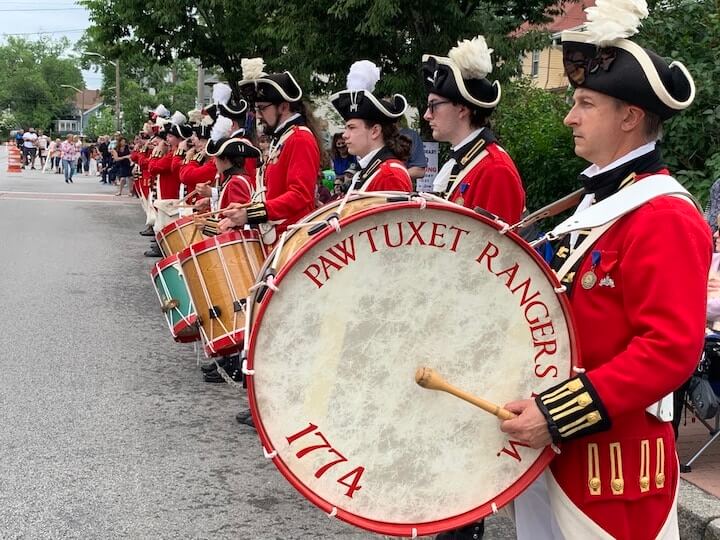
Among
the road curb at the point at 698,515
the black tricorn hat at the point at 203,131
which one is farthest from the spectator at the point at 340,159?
the road curb at the point at 698,515

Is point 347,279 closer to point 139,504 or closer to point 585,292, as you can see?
point 585,292

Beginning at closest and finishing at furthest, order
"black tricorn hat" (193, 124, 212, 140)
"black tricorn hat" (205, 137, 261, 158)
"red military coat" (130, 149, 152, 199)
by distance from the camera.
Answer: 1. "black tricorn hat" (205, 137, 261, 158)
2. "black tricorn hat" (193, 124, 212, 140)
3. "red military coat" (130, 149, 152, 199)

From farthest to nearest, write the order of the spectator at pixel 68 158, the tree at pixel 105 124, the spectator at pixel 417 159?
the tree at pixel 105 124, the spectator at pixel 68 158, the spectator at pixel 417 159

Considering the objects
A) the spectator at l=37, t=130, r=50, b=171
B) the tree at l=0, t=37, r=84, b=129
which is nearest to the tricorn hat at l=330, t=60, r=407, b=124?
the spectator at l=37, t=130, r=50, b=171

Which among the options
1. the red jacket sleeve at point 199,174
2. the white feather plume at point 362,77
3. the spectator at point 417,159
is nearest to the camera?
the white feather plume at point 362,77

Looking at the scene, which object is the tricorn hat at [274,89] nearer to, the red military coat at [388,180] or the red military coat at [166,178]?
the red military coat at [388,180]

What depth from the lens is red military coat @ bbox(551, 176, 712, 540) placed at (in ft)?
6.22

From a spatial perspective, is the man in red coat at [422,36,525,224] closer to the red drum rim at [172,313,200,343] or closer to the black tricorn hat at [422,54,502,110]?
the black tricorn hat at [422,54,502,110]

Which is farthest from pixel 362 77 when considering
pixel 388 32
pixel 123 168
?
pixel 123 168

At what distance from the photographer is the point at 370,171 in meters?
4.35

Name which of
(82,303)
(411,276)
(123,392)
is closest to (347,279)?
(411,276)

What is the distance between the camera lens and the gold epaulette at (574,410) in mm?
1962

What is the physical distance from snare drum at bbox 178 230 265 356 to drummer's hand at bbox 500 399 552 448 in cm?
301

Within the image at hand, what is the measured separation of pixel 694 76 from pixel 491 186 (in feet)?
15.5
